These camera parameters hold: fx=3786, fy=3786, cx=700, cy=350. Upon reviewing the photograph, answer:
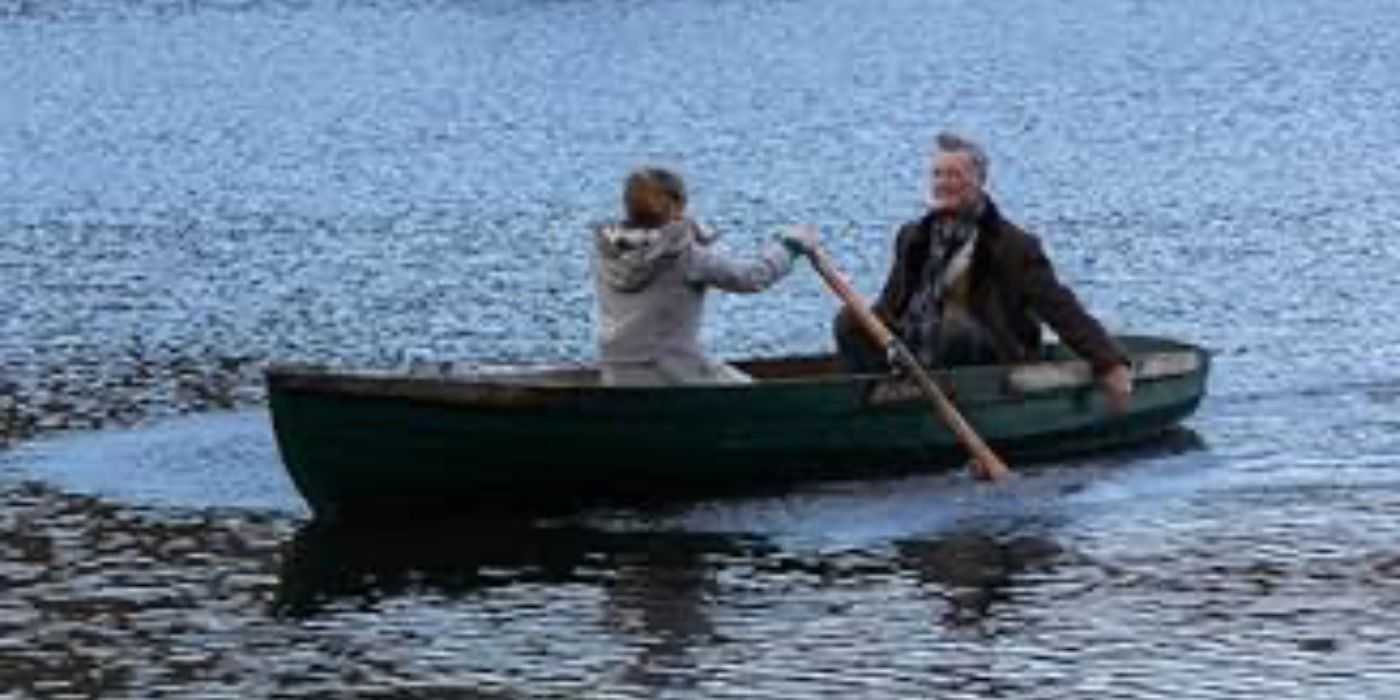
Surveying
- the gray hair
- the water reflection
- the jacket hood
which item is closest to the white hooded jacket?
the jacket hood

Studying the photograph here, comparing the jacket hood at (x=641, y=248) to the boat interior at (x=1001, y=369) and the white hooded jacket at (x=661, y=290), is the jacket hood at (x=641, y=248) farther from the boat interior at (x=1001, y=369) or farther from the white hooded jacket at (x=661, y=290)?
the boat interior at (x=1001, y=369)

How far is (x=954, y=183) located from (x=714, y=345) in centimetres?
641

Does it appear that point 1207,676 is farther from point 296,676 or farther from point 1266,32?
point 1266,32

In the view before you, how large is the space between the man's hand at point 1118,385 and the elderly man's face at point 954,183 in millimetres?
1204

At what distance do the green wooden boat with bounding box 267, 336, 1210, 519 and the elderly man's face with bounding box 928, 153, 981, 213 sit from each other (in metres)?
0.84

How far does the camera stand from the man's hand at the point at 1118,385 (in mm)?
19281

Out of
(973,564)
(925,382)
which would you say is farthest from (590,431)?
(973,564)

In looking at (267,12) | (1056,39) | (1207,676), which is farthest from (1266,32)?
(1207,676)

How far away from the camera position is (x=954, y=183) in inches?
734

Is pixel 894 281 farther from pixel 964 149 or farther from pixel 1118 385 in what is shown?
pixel 1118 385

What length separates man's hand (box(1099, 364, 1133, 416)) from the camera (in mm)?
19281

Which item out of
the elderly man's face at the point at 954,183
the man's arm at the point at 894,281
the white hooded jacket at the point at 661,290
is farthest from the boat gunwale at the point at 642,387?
the elderly man's face at the point at 954,183

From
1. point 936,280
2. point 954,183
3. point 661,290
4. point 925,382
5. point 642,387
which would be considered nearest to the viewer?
point 642,387

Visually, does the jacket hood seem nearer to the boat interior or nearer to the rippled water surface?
the boat interior
